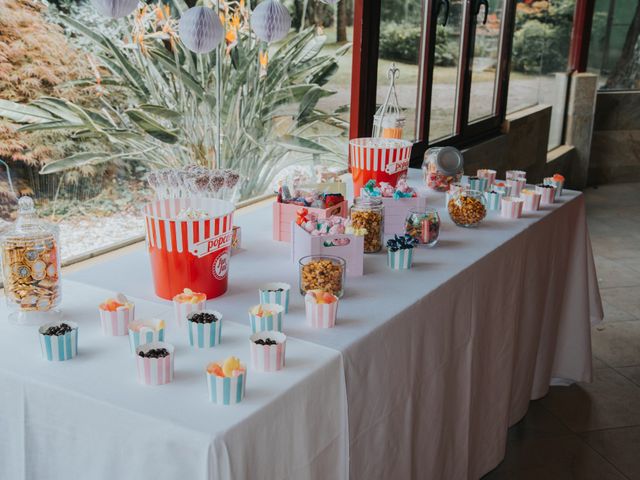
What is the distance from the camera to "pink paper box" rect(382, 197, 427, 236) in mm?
2178

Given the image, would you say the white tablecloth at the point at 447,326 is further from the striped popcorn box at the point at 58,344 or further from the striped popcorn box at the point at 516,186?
the striped popcorn box at the point at 58,344

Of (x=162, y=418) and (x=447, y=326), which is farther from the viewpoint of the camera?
(x=447, y=326)

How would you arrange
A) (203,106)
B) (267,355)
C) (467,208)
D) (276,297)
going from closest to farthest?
1. (267,355)
2. (276,297)
3. (467,208)
4. (203,106)

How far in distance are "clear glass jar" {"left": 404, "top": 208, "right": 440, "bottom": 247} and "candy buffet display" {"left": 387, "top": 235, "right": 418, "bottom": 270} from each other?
17cm

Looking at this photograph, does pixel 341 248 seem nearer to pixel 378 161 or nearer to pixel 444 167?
pixel 378 161

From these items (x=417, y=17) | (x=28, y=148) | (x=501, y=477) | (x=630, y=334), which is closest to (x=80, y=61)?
(x=28, y=148)

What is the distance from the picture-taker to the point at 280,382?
127 cm

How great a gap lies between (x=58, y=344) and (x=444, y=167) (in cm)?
170

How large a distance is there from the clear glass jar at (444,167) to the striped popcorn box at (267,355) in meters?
1.51

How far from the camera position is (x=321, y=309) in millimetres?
1486

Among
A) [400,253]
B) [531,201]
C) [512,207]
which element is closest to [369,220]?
[400,253]

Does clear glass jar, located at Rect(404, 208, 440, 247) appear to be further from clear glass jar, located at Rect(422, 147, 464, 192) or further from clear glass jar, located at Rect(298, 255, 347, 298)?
clear glass jar, located at Rect(422, 147, 464, 192)

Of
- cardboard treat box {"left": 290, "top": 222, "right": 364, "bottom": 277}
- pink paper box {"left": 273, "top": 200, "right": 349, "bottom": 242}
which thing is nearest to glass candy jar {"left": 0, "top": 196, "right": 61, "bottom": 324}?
cardboard treat box {"left": 290, "top": 222, "right": 364, "bottom": 277}

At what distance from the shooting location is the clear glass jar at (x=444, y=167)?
2.69m
